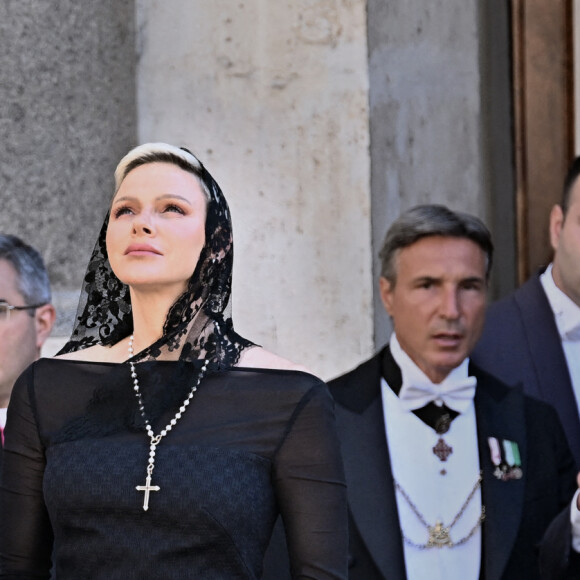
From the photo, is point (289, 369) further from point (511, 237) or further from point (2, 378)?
point (511, 237)

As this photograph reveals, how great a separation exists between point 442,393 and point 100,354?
135 cm

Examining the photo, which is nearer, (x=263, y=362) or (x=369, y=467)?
(x=263, y=362)

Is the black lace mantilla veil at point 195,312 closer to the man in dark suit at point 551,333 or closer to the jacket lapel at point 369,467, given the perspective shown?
the jacket lapel at point 369,467

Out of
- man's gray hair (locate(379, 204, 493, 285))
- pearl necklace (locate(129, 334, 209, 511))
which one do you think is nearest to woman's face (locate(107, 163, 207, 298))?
pearl necklace (locate(129, 334, 209, 511))

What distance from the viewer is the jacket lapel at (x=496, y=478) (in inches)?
142

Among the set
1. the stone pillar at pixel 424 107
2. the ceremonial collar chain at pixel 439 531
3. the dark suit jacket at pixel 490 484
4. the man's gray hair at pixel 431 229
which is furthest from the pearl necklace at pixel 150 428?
the stone pillar at pixel 424 107

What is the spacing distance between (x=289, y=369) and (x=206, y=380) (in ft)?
0.56

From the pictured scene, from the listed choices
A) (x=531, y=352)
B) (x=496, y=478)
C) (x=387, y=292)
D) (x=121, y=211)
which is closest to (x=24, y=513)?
(x=121, y=211)

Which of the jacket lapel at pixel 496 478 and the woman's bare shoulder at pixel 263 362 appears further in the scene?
the jacket lapel at pixel 496 478

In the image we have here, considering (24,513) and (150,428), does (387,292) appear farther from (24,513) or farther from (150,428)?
(24,513)

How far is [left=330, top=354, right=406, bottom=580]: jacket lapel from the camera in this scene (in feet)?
11.8

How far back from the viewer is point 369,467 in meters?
3.71

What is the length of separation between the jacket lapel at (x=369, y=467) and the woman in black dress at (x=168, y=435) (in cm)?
99

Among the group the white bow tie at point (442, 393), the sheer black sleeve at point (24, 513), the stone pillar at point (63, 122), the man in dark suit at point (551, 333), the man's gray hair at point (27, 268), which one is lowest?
the sheer black sleeve at point (24, 513)
